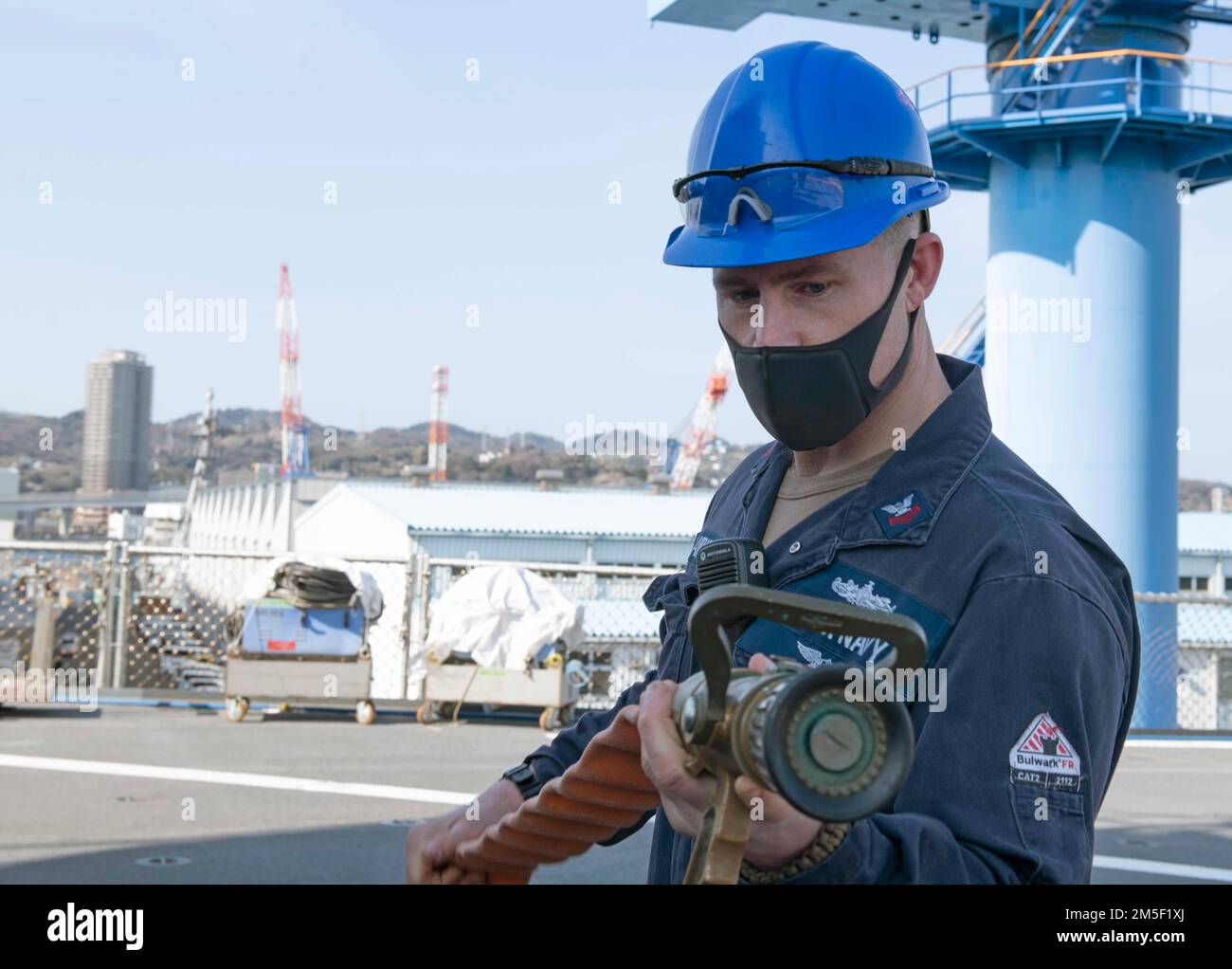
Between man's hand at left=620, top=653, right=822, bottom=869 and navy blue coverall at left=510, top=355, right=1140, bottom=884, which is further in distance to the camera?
navy blue coverall at left=510, top=355, right=1140, bottom=884

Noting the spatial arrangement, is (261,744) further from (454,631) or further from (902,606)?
(902,606)

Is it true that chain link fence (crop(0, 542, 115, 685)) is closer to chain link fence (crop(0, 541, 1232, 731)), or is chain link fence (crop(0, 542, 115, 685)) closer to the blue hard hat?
chain link fence (crop(0, 541, 1232, 731))

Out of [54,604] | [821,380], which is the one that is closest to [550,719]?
[54,604]

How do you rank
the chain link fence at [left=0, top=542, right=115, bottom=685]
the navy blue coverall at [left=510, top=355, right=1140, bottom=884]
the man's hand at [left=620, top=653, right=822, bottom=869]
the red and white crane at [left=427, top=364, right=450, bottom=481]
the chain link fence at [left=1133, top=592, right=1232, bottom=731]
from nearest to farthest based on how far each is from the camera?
the man's hand at [left=620, top=653, right=822, bottom=869] < the navy blue coverall at [left=510, top=355, right=1140, bottom=884] < the chain link fence at [left=0, top=542, right=115, bottom=685] < the chain link fence at [left=1133, top=592, right=1232, bottom=731] < the red and white crane at [left=427, top=364, right=450, bottom=481]

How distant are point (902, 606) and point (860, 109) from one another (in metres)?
0.74

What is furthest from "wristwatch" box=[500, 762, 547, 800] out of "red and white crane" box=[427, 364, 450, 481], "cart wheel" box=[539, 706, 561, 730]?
"red and white crane" box=[427, 364, 450, 481]

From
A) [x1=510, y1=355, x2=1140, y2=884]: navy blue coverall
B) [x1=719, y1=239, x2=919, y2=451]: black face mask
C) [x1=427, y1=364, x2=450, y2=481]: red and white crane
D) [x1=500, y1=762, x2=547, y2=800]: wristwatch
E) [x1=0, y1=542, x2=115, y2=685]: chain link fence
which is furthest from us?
→ [x1=427, y1=364, x2=450, y2=481]: red and white crane

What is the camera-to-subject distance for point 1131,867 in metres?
7.07

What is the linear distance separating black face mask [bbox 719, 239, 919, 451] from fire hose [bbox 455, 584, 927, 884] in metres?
0.73

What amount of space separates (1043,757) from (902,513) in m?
0.41

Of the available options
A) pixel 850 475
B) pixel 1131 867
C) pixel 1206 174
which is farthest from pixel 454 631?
pixel 1206 174

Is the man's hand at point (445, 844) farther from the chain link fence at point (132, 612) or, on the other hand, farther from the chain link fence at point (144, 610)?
the chain link fence at point (144, 610)

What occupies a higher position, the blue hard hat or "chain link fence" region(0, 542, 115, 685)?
the blue hard hat

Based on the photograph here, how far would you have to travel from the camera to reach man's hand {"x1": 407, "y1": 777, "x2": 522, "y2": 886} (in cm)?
205
